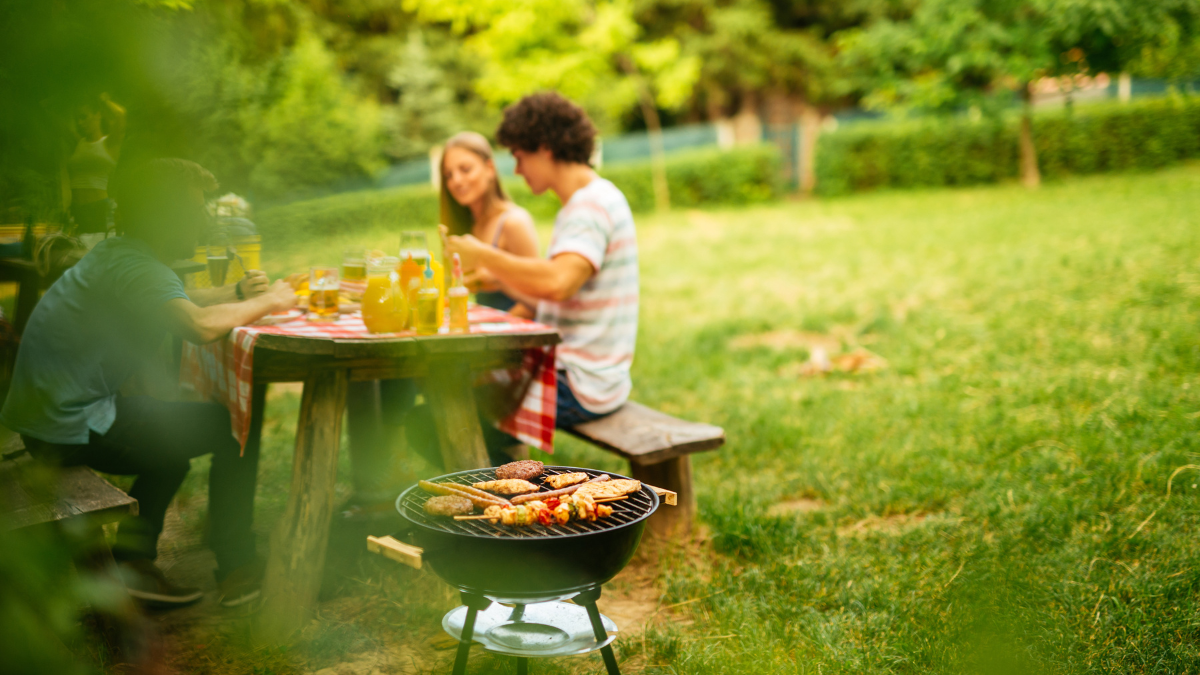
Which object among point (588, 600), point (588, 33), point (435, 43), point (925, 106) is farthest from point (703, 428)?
point (435, 43)

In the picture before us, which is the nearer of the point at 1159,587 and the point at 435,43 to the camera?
the point at 1159,587

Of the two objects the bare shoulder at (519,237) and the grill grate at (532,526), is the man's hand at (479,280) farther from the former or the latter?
the grill grate at (532,526)

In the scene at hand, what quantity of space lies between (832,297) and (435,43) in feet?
62.9

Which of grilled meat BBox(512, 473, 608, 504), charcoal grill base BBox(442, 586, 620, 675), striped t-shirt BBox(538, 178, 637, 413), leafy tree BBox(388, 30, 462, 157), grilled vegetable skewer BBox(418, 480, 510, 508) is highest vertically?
leafy tree BBox(388, 30, 462, 157)

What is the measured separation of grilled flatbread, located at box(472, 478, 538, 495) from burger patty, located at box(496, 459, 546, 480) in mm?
40

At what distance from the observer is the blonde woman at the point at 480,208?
3.66 meters

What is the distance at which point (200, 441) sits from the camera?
109 inches

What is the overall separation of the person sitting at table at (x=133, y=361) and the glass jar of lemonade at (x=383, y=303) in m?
0.34

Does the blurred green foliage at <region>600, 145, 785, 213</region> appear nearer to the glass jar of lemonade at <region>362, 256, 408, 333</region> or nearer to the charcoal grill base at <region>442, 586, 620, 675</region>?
the glass jar of lemonade at <region>362, 256, 408, 333</region>

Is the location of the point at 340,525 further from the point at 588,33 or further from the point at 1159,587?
the point at 588,33

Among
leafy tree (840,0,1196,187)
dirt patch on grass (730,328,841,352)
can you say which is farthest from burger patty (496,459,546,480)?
leafy tree (840,0,1196,187)

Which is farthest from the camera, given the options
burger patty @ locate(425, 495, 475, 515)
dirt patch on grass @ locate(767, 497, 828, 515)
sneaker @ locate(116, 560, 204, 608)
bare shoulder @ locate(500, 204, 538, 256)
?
bare shoulder @ locate(500, 204, 538, 256)

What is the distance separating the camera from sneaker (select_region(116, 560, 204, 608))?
8.80ft

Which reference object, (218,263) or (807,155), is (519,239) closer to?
(218,263)
